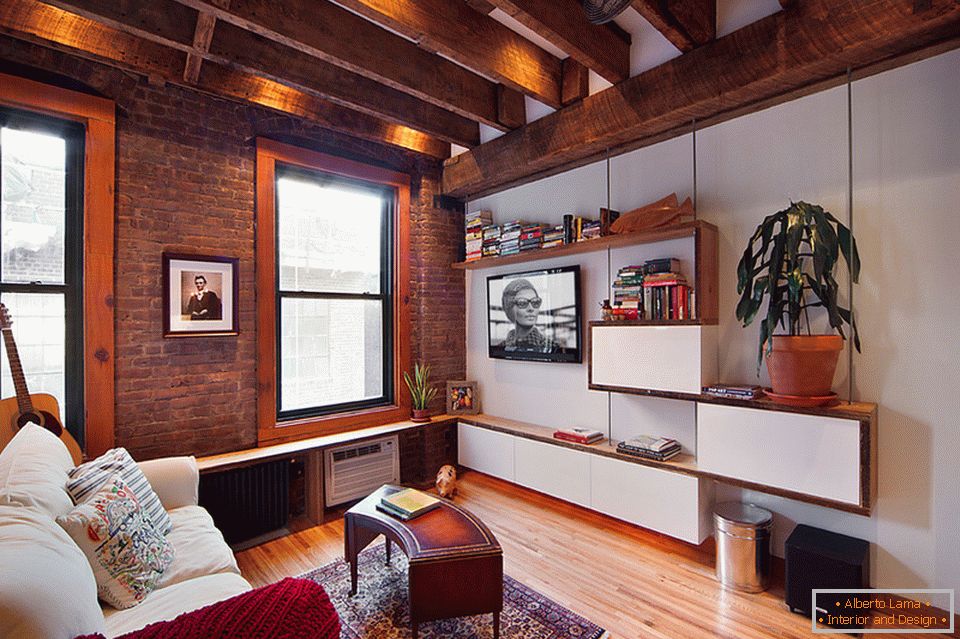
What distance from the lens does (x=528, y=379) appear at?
4234mm

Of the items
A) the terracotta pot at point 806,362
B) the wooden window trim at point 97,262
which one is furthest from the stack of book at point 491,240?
the wooden window trim at point 97,262

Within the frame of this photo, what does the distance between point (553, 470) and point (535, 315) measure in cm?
132

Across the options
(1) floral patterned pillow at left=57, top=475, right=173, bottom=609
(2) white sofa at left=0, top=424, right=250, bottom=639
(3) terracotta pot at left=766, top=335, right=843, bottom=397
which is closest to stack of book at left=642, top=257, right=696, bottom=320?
(3) terracotta pot at left=766, top=335, right=843, bottom=397

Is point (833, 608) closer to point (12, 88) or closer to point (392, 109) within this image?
point (392, 109)

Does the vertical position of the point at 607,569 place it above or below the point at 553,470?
below

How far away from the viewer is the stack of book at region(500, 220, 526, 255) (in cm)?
404

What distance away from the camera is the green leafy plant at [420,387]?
4.32 meters

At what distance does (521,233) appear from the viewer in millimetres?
4000

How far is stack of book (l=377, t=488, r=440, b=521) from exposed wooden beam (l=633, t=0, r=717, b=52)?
111 inches

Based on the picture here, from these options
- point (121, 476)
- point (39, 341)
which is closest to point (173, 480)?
point (121, 476)

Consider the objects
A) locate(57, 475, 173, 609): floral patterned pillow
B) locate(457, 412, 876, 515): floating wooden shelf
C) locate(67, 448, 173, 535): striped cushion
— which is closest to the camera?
locate(57, 475, 173, 609): floral patterned pillow

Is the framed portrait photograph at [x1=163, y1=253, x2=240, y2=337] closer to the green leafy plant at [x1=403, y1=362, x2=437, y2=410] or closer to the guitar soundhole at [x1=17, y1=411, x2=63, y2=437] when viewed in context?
the guitar soundhole at [x1=17, y1=411, x2=63, y2=437]

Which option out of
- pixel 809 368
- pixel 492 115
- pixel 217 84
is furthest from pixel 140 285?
pixel 809 368

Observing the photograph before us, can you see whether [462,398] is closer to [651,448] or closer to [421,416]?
[421,416]
